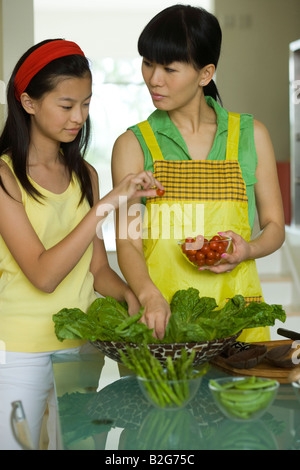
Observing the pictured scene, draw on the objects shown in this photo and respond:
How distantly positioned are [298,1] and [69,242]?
7.24 meters

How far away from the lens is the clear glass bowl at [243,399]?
1113 millimetres

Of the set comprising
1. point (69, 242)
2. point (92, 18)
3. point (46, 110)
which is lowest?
point (69, 242)

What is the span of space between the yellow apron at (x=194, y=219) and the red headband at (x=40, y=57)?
395 mm

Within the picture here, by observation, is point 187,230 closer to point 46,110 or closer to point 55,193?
point 55,193

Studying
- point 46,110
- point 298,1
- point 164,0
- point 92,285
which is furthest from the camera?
point 164,0

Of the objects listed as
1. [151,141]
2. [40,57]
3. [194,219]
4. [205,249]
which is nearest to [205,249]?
[205,249]

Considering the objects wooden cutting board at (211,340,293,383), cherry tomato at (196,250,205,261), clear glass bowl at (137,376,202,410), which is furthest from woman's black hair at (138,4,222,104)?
clear glass bowl at (137,376,202,410)

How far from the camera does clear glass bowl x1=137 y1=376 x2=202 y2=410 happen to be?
1166 mm

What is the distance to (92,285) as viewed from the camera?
177cm

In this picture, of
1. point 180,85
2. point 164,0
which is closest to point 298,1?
point 164,0

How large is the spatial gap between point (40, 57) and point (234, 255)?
71 centimetres

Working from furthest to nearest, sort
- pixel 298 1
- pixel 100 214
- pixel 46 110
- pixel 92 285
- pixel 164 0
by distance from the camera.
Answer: pixel 164 0 < pixel 298 1 < pixel 92 285 < pixel 46 110 < pixel 100 214

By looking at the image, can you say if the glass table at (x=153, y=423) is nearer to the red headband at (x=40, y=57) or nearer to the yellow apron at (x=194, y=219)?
the yellow apron at (x=194, y=219)

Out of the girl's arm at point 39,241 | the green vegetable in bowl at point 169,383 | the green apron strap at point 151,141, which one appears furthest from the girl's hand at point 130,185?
the green vegetable in bowl at point 169,383
